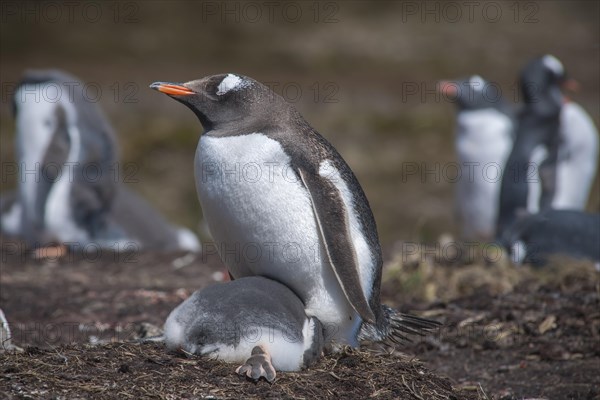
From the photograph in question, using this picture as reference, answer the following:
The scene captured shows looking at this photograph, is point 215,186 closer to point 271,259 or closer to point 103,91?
point 271,259

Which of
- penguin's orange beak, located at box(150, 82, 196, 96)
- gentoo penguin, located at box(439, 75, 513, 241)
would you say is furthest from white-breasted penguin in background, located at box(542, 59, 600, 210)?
penguin's orange beak, located at box(150, 82, 196, 96)

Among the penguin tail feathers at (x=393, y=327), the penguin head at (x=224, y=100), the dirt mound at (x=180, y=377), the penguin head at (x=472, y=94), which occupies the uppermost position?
the penguin head at (x=224, y=100)

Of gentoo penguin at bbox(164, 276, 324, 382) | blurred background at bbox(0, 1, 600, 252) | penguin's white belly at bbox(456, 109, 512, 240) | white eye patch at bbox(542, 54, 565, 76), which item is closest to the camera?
gentoo penguin at bbox(164, 276, 324, 382)

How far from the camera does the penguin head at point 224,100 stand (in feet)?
14.2

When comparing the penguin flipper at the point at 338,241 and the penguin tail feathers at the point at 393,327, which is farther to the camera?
the penguin tail feathers at the point at 393,327

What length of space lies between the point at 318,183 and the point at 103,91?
12532mm

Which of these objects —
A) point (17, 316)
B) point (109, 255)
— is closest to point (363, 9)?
point (109, 255)

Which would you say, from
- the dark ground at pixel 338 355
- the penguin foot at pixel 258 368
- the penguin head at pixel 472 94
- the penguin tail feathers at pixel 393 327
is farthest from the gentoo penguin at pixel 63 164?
the penguin foot at pixel 258 368

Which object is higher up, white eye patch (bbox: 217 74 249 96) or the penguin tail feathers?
white eye patch (bbox: 217 74 249 96)

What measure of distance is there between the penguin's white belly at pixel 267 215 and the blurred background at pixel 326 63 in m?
9.28

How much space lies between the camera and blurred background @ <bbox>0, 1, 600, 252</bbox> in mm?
14352

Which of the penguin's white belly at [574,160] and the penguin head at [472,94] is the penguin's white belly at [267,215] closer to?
the penguin's white belly at [574,160]

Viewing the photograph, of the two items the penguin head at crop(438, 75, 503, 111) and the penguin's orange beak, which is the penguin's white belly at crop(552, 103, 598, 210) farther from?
the penguin's orange beak

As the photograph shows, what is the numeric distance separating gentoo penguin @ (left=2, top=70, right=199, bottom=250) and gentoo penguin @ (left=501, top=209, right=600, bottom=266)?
3.65 metres
